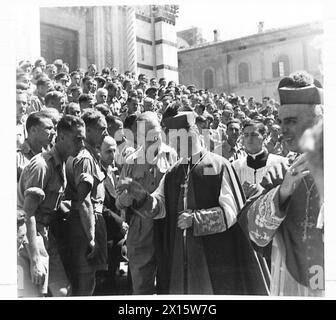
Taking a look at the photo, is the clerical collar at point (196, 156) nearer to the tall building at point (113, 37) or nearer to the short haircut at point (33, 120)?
the tall building at point (113, 37)

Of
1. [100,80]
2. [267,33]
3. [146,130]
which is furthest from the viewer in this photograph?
[100,80]

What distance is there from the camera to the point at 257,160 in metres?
5.32

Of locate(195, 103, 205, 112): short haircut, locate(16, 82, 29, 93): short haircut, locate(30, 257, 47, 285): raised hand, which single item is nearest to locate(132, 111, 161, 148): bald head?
locate(195, 103, 205, 112): short haircut

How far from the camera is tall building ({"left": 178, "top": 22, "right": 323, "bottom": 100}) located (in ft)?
17.4

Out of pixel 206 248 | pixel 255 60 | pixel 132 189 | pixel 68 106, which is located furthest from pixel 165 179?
pixel 255 60

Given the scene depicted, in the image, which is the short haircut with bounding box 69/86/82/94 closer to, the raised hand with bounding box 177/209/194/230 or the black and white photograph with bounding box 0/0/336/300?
the black and white photograph with bounding box 0/0/336/300

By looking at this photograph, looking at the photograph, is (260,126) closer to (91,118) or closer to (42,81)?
(91,118)

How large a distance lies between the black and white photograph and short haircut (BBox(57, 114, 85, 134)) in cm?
1

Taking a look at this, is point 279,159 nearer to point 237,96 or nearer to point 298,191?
point 298,191

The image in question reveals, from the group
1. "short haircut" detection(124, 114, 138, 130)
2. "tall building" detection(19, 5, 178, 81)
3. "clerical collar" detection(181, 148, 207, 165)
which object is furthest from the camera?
"tall building" detection(19, 5, 178, 81)

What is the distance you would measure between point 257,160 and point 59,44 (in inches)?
98.1

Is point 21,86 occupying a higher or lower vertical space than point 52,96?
higher

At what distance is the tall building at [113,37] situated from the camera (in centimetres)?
552
